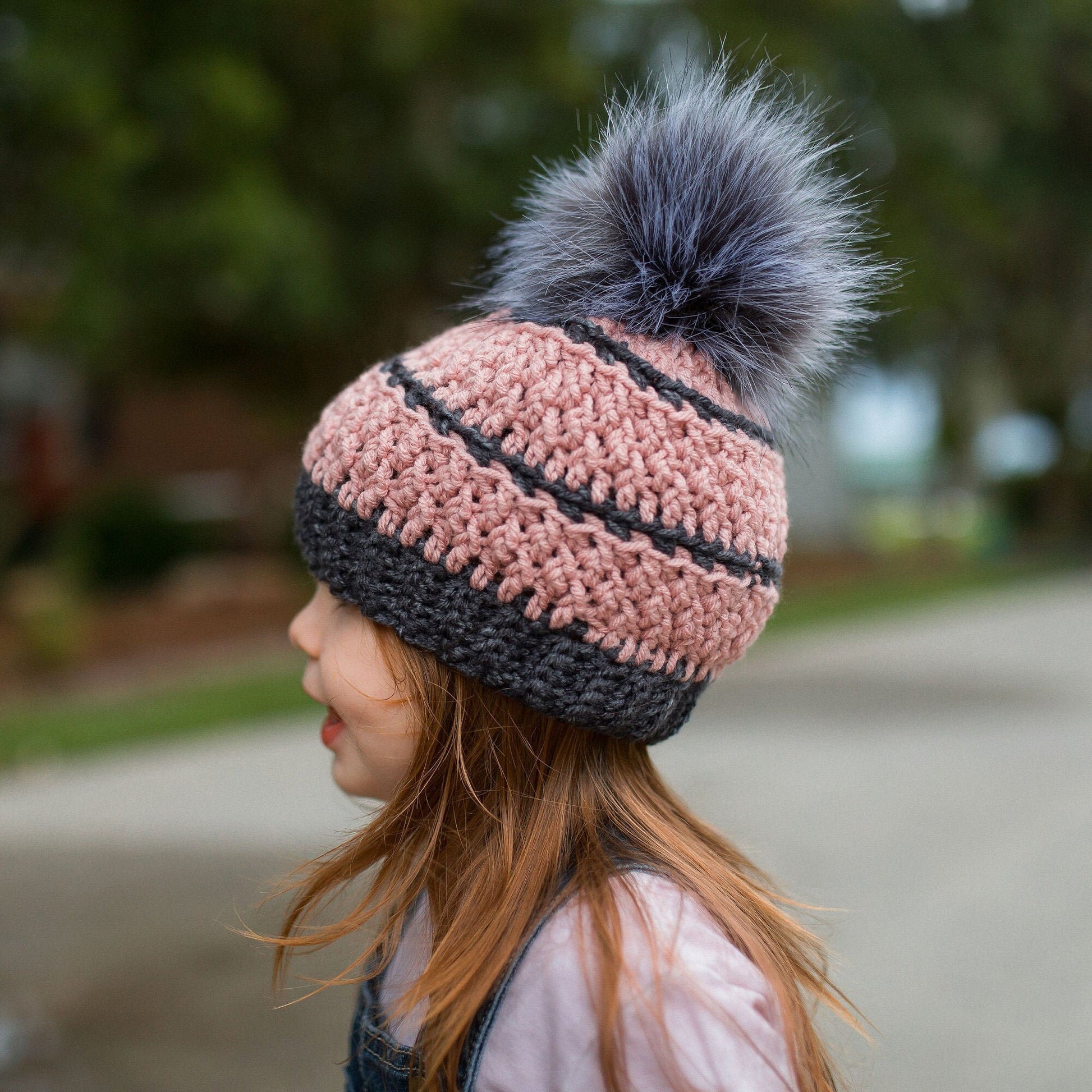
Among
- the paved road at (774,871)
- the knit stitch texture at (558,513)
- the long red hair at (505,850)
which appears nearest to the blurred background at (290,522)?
the paved road at (774,871)

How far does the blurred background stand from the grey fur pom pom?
0.58 ft

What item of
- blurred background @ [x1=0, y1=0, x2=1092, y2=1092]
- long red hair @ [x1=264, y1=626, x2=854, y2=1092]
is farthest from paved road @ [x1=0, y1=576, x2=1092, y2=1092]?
long red hair @ [x1=264, y1=626, x2=854, y2=1092]

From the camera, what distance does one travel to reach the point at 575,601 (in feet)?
5.10

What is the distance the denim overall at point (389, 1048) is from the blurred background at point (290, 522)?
0.96 metres

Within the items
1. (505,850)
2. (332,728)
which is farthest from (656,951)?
(332,728)

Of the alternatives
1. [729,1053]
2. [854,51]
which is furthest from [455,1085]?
[854,51]

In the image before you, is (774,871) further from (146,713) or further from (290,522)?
(290,522)

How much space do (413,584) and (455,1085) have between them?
1.97ft

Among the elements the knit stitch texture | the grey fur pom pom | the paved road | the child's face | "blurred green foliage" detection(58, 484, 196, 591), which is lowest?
"blurred green foliage" detection(58, 484, 196, 591)

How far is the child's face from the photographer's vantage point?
1627 mm

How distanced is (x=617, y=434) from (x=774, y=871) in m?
3.89

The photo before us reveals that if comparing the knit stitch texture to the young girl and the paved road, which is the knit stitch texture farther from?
the paved road

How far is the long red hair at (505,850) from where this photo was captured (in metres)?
→ 1.50

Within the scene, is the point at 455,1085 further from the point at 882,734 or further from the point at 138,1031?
the point at 882,734
